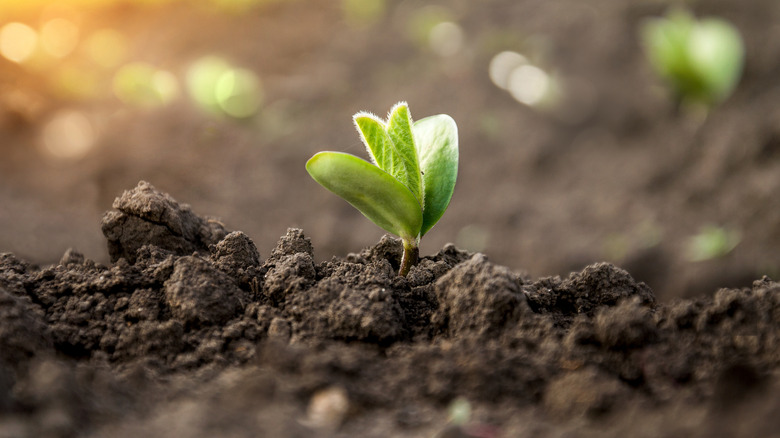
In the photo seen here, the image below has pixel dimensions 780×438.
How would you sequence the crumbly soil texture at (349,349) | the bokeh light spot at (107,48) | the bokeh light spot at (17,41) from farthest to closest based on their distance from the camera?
1. the bokeh light spot at (107,48)
2. the bokeh light spot at (17,41)
3. the crumbly soil texture at (349,349)

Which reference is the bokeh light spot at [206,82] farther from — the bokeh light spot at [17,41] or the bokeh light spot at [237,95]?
the bokeh light spot at [17,41]

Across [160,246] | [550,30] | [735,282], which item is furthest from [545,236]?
[160,246]

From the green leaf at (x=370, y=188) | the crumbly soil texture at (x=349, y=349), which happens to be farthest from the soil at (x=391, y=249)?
the green leaf at (x=370, y=188)

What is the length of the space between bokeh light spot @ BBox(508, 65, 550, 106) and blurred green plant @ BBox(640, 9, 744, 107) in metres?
0.79

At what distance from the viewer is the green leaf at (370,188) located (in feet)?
4.32

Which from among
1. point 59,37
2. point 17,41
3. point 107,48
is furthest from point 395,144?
point 59,37

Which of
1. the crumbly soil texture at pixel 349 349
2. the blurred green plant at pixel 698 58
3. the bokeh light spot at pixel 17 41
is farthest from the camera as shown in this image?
the bokeh light spot at pixel 17 41

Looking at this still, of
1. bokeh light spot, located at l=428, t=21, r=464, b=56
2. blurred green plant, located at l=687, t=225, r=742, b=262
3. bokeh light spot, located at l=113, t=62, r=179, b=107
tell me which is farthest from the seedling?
bokeh light spot, located at l=113, t=62, r=179, b=107

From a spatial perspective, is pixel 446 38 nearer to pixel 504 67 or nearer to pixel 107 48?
pixel 504 67

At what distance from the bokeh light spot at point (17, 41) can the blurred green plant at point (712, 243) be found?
5.40 m

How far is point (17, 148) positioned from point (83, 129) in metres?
0.46

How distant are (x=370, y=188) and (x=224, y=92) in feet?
13.5

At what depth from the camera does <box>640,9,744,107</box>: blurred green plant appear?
14.0 feet

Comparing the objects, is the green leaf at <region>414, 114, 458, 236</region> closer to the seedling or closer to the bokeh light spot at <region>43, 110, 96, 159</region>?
the seedling
